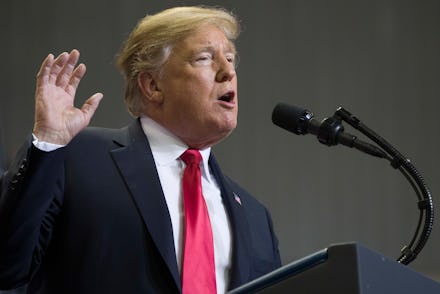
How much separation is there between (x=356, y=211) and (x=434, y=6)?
3.51 ft

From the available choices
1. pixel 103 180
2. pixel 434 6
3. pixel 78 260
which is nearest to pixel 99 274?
pixel 78 260

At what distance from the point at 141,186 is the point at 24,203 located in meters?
0.36

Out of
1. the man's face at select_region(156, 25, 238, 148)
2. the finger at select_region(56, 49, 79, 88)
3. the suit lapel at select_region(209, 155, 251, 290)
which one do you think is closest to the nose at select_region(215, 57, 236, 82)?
the man's face at select_region(156, 25, 238, 148)

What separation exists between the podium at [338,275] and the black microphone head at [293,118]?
68 centimetres

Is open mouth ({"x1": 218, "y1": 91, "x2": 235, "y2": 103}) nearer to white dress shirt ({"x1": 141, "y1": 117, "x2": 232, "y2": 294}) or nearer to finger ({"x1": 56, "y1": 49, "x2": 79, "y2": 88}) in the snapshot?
white dress shirt ({"x1": 141, "y1": 117, "x2": 232, "y2": 294})

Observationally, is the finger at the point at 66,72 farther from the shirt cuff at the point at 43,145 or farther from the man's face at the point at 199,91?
the man's face at the point at 199,91

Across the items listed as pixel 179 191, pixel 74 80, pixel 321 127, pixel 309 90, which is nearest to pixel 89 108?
pixel 74 80

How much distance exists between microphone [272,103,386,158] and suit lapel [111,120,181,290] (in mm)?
329

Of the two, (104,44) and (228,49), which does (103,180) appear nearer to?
(228,49)

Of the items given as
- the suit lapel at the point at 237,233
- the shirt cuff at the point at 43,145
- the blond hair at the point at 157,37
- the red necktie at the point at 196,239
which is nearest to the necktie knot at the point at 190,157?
the red necktie at the point at 196,239

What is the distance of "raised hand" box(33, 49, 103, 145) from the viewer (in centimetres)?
154

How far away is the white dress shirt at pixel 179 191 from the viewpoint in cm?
188

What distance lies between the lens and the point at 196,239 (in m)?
1.85

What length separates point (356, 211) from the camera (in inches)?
140
